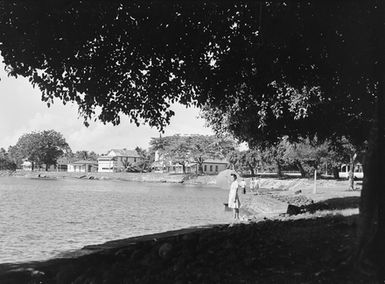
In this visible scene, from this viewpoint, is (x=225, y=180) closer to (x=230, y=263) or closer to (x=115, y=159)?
(x=230, y=263)

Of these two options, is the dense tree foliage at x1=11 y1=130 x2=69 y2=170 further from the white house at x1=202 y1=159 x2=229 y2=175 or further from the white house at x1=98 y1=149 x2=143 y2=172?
the white house at x1=202 y1=159 x2=229 y2=175

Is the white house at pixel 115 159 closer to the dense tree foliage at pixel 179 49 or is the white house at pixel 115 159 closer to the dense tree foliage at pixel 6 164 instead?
the dense tree foliage at pixel 6 164

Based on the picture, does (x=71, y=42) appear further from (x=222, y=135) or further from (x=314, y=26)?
(x=222, y=135)

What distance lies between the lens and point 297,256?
750 centimetres

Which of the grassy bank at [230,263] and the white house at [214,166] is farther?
the white house at [214,166]

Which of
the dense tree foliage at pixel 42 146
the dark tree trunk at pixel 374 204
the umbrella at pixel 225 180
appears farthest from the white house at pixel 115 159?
the dark tree trunk at pixel 374 204

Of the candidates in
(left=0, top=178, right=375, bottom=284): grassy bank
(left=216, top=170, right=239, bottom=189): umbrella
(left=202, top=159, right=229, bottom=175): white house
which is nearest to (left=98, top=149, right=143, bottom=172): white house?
(left=202, top=159, right=229, bottom=175): white house

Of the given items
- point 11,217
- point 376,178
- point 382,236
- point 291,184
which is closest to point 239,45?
point 376,178

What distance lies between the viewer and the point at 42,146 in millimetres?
168125

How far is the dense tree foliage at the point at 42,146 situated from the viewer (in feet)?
547

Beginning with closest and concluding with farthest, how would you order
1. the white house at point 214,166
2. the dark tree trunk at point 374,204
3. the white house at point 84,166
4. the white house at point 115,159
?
1. the dark tree trunk at point 374,204
2. the white house at point 214,166
3. the white house at point 115,159
4. the white house at point 84,166

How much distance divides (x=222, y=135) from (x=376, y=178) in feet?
64.3

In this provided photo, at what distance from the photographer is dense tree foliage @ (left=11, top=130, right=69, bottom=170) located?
166875 millimetres

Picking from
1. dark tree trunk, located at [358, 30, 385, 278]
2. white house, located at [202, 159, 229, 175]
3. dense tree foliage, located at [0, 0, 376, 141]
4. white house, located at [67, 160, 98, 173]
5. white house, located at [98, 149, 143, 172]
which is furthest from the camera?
white house, located at [67, 160, 98, 173]
